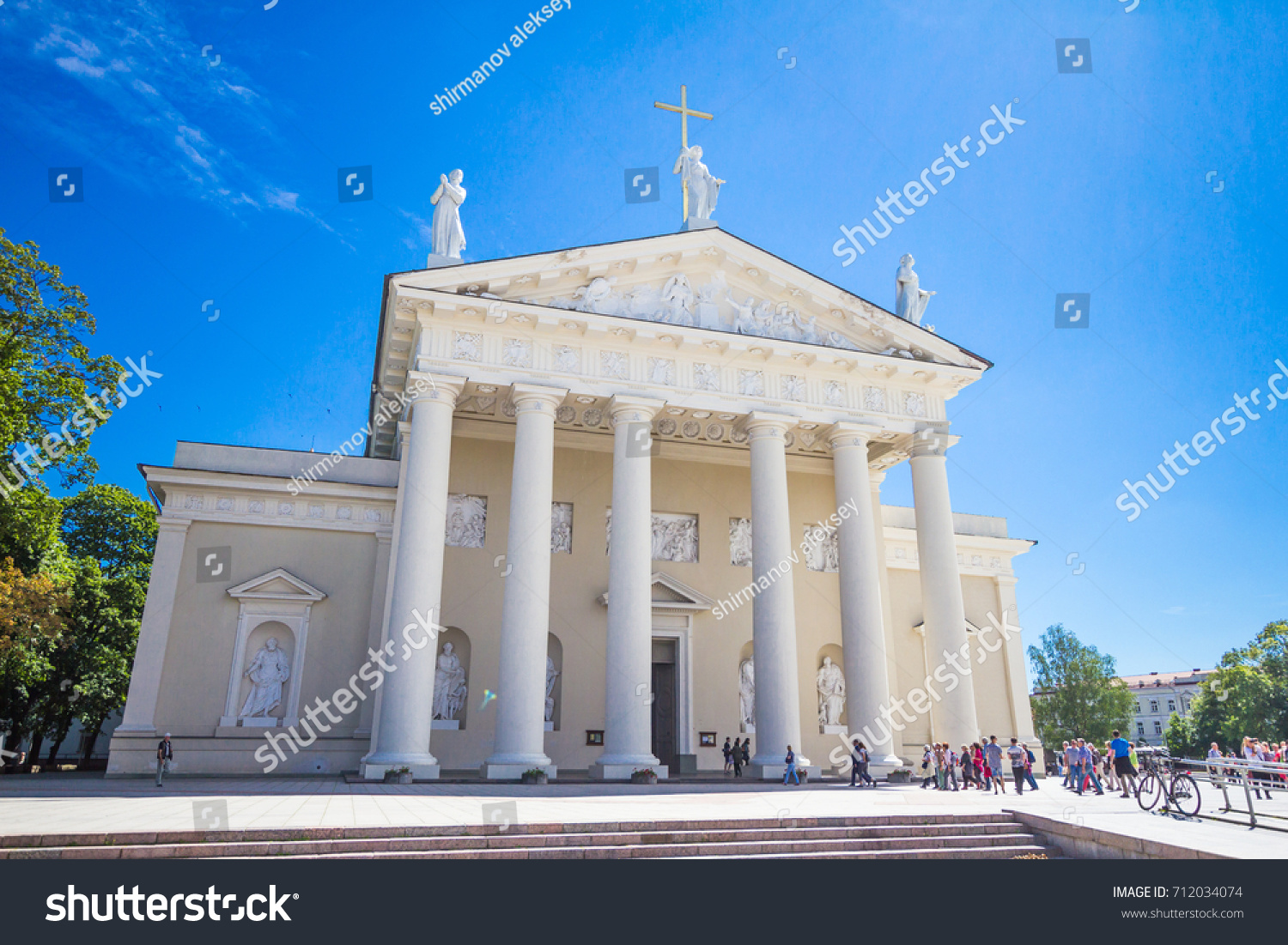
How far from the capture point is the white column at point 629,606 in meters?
17.0

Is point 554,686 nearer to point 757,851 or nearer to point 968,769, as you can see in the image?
point 968,769

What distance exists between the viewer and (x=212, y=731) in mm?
19469

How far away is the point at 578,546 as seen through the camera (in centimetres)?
2242

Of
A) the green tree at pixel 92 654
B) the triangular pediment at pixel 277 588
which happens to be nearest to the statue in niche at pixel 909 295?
the triangular pediment at pixel 277 588

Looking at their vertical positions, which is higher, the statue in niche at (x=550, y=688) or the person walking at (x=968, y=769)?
the statue in niche at (x=550, y=688)

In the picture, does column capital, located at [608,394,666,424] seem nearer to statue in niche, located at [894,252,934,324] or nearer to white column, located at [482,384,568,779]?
white column, located at [482,384,568,779]

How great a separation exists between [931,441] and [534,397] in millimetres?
10513

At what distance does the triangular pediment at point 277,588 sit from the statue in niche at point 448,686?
12.0 feet

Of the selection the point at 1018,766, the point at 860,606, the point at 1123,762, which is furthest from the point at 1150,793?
the point at 860,606

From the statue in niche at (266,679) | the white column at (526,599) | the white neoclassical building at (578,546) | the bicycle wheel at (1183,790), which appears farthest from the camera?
the statue in niche at (266,679)

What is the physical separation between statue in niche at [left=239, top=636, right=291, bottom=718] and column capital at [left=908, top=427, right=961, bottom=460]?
17194 millimetres

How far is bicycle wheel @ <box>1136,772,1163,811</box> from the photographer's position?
1240cm

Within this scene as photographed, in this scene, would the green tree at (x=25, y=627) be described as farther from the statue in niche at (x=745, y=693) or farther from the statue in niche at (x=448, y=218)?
the statue in niche at (x=745, y=693)

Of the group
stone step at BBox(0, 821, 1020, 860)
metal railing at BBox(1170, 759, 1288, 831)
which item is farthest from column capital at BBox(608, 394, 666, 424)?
metal railing at BBox(1170, 759, 1288, 831)
